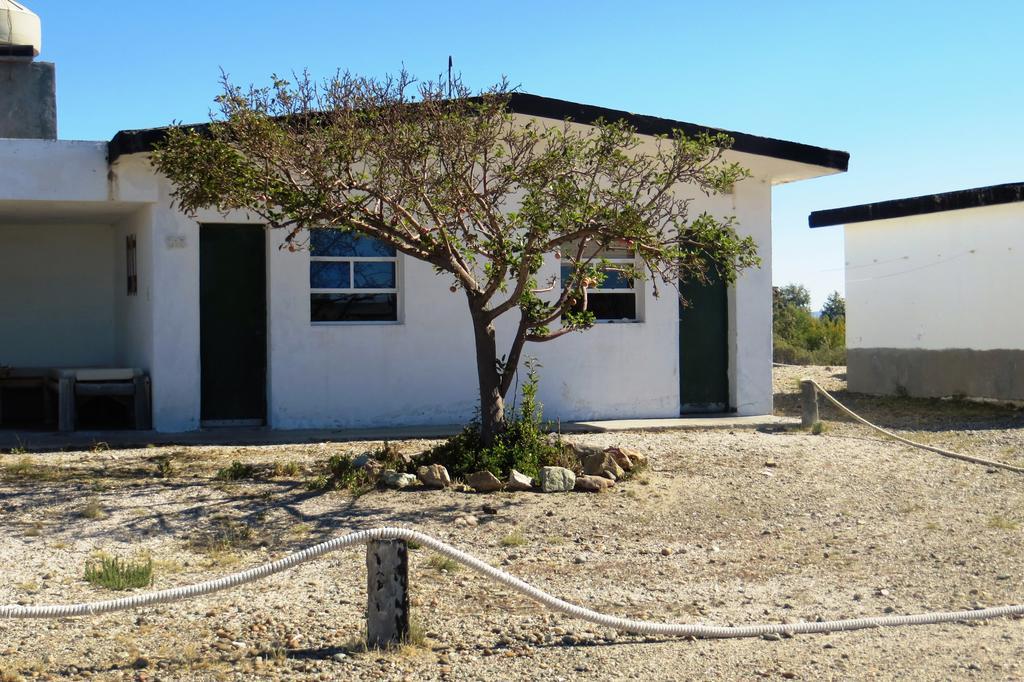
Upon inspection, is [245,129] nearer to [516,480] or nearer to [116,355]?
[516,480]

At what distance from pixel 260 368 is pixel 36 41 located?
6.26 meters

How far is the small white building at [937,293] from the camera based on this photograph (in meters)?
15.7

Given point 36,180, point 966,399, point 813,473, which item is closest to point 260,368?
point 36,180

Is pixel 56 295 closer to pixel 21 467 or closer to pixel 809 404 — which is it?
pixel 21 467

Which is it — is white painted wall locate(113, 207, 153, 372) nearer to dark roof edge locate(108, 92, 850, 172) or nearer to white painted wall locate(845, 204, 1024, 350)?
dark roof edge locate(108, 92, 850, 172)

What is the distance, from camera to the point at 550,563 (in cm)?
672

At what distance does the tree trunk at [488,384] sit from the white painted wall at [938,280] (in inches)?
370

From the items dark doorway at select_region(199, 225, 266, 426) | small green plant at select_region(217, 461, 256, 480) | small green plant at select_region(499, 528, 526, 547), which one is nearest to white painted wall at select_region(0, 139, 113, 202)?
dark doorway at select_region(199, 225, 266, 426)

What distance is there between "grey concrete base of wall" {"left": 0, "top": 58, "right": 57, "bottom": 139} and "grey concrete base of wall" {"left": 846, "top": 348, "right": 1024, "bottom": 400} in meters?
12.8

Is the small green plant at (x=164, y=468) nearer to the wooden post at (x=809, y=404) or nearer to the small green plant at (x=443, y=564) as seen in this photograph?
the small green plant at (x=443, y=564)

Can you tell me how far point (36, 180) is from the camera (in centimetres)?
1159

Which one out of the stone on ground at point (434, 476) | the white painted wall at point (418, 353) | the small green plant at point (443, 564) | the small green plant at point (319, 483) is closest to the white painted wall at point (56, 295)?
the white painted wall at point (418, 353)

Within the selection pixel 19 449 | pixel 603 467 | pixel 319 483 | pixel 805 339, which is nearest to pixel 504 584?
pixel 319 483

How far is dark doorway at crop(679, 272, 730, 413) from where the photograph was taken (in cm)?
1383
